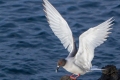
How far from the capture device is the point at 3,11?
18359 millimetres

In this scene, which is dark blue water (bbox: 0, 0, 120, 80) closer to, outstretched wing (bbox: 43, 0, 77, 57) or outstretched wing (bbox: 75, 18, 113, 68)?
outstretched wing (bbox: 43, 0, 77, 57)

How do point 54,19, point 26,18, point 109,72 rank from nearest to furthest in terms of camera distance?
point 109,72
point 54,19
point 26,18

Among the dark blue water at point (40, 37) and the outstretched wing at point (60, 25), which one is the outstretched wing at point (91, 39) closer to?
the outstretched wing at point (60, 25)

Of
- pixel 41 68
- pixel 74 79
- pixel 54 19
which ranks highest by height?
pixel 54 19

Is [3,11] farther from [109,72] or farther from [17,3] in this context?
[109,72]

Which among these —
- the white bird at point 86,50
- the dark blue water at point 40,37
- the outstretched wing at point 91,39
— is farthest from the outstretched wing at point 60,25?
the dark blue water at point 40,37

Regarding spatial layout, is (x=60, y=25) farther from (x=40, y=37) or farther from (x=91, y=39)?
(x=40, y=37)

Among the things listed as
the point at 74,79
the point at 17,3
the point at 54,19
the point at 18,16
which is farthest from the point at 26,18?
the point at 74,79

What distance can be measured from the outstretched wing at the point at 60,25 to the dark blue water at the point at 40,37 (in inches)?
87.2

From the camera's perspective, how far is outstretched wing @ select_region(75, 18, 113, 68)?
10.8 m

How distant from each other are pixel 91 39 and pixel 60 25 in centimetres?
123

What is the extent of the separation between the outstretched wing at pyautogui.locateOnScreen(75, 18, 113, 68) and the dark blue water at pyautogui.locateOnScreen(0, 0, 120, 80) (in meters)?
2.98

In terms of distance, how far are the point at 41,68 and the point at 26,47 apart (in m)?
1.46

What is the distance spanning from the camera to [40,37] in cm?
1644
